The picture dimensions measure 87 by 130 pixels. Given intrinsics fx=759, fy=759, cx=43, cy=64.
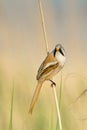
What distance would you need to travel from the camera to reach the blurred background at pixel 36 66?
2.37 metres

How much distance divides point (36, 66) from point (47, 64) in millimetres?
1267

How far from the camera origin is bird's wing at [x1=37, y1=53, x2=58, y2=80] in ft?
6.36

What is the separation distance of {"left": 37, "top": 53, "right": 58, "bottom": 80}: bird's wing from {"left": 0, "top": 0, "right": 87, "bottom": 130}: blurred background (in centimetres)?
6

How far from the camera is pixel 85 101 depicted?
249 cm

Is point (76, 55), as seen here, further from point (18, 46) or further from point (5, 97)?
point (5, 97)

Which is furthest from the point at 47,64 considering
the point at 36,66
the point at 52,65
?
the point at 36,66

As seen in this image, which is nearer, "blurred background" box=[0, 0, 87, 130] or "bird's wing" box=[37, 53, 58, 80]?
"bird's wing" box=[37, 53, 58, 80]

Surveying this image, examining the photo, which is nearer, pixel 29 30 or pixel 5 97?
pixel 5 97

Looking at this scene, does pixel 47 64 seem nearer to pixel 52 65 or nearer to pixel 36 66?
pixel 52 65

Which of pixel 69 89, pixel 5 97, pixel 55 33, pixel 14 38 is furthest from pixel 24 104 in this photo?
pixel 55 33

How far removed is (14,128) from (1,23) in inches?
32.0

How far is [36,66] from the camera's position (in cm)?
321

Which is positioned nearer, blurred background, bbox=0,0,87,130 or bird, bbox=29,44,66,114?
bird, bbox=29,44,66,114

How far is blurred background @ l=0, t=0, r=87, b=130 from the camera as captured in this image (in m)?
2.37
